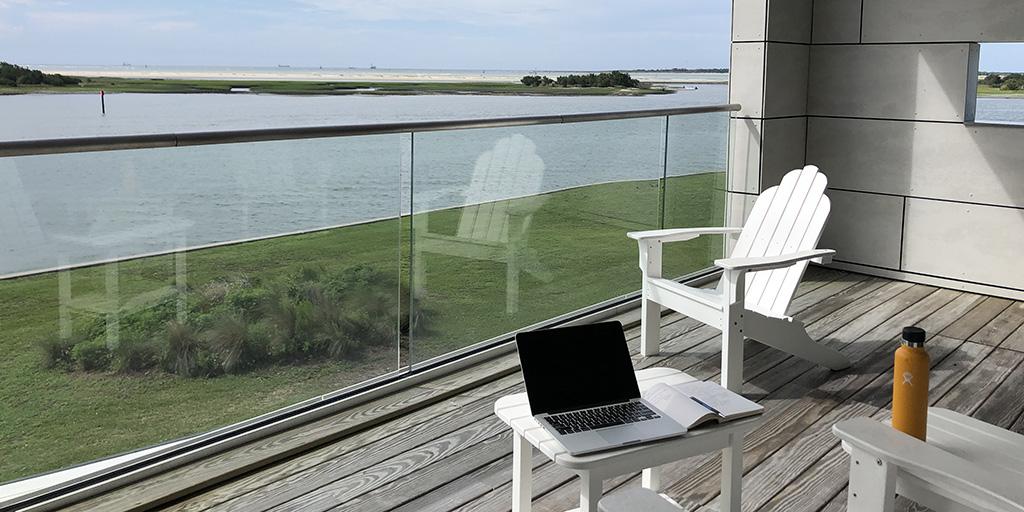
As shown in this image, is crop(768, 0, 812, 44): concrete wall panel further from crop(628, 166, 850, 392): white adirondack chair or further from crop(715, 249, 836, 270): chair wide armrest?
Result: crop(715, 249, 836, 270): chair wide armrest

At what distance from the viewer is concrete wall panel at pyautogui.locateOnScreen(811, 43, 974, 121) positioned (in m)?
5.32

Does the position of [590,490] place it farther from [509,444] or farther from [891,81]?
[891,81]

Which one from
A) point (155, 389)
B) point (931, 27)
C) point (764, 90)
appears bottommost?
point (155, 389)

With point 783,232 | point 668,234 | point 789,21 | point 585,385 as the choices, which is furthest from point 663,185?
point 585,385

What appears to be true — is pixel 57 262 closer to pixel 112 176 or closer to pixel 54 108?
pixel 112 176

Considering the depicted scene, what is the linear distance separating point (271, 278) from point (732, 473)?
1638 mm

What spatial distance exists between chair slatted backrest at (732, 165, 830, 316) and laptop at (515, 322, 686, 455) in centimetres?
195

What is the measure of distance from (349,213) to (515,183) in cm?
100

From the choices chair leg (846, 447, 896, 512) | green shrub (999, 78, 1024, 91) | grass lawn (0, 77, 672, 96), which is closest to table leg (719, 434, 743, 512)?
chair leg (846, 447, 896, 512)

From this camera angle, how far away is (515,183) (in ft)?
13.0

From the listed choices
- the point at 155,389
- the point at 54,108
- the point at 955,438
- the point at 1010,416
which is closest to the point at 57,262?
the point at 155,389

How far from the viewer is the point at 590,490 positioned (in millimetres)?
1915

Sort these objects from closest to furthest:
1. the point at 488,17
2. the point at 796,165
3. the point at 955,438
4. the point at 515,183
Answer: the point at 955,438 < the point at 515,183 < the point at 796,165 < the point at 488,17

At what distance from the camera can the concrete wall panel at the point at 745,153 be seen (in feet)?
18.3
